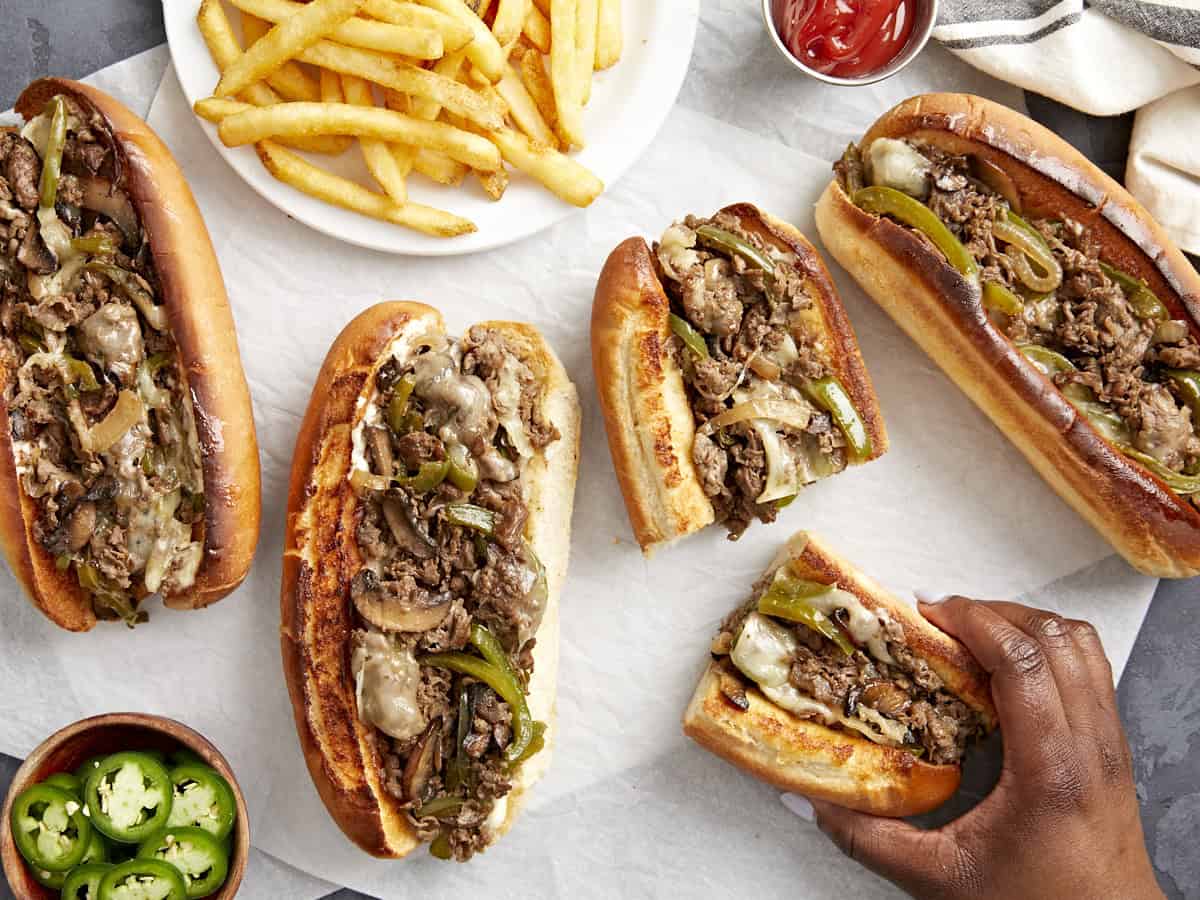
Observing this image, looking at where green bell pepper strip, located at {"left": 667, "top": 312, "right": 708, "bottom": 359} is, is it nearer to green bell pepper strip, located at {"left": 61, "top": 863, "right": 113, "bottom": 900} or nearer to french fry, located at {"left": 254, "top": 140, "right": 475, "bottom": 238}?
french fry, located at {"left": 254, "top": 140, "right": 475, "bottom": 238}

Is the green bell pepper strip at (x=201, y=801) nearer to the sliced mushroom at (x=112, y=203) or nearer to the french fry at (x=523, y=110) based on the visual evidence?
the sliced mushroom at (x=112, y=203)

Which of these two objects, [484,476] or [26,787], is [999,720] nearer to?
[484,476]

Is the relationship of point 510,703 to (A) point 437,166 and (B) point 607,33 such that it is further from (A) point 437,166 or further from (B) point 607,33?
(B) point 607,33

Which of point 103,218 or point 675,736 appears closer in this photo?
point 103,218

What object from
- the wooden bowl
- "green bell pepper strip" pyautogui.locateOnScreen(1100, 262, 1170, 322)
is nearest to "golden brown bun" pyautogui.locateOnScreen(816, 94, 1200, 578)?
"green bell pepper strip" pyautogui.locateOnScreen(1100, 262, 1170, 322)

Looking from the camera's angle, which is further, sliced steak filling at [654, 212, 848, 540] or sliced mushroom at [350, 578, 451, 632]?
sliced steak filling at [654, 212, 848, 540]

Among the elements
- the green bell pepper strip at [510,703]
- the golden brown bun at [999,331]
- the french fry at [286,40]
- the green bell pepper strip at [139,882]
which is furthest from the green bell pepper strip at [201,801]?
the golden brown bun at [999,331]

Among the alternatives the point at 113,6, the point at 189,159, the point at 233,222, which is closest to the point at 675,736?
the point at 233,222
